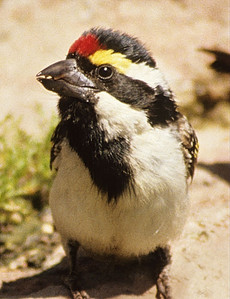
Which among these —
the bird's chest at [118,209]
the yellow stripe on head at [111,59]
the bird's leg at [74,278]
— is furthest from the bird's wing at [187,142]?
the bird's leg at [74,278]

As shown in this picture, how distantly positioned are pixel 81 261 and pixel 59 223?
0.86 meters

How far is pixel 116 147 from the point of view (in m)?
3.75

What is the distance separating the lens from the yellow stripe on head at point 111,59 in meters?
3.69

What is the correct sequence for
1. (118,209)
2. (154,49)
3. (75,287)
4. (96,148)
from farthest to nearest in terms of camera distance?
(154,49) < (75,287) < (118,209) < (96,148)

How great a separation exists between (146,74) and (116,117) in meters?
0.46

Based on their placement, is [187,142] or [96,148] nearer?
[96,148]

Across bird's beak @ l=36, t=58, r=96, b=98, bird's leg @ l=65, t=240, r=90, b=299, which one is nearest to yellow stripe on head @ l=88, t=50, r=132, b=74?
bird's beak @ l=36, t=58, r=96, b=98

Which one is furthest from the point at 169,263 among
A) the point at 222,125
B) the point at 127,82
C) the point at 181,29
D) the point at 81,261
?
the point at 181,29

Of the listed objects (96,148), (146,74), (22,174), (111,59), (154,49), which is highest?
(111,59)

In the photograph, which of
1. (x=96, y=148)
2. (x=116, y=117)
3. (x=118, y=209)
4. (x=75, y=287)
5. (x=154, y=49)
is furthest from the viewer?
(x=154, y=49)

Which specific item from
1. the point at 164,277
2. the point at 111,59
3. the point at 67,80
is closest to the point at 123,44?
the point at 111,59

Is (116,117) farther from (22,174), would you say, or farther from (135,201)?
(22,174)

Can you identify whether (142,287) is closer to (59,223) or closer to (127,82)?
(59,223)

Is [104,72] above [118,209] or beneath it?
above
